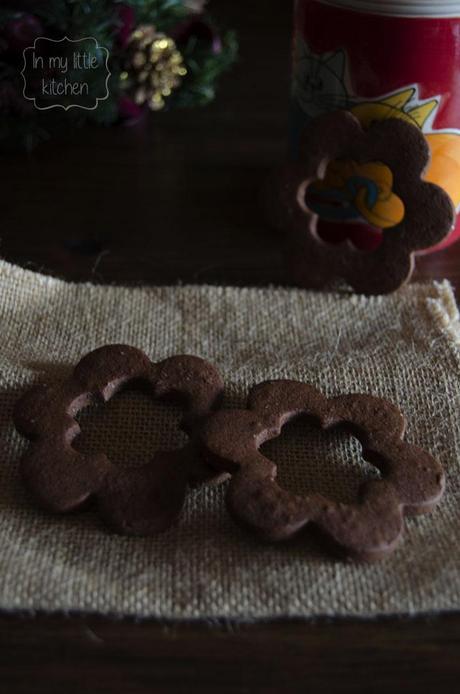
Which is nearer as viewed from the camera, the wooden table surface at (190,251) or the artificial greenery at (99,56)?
the wooden table surface at (190,251)

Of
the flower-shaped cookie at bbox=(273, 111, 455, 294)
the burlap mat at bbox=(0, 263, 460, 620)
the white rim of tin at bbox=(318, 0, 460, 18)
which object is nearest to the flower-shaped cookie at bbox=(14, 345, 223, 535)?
the burlap mat at bbox=(0, 263, 460, 620)

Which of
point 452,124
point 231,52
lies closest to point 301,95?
point 452,124

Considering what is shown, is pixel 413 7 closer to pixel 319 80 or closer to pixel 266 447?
pixel 319 80

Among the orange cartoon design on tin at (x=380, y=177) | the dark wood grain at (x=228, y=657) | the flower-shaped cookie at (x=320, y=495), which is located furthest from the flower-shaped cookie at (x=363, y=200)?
the dark wood grain at (x=228, y=657)

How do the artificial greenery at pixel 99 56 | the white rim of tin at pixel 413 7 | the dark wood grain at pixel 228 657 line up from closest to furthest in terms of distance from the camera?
the dark wood grain at pixel 228 657, the white rim of tin at pixel 413 7, the artificial greenery at pixel 99 56

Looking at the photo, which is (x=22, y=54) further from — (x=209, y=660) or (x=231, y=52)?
(x=209, y=660)

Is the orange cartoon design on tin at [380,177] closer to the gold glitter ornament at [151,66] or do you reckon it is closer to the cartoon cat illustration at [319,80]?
the cartoon cat illustration at [319,80]

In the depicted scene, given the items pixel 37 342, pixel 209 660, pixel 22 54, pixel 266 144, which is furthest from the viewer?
pixel 266 144
